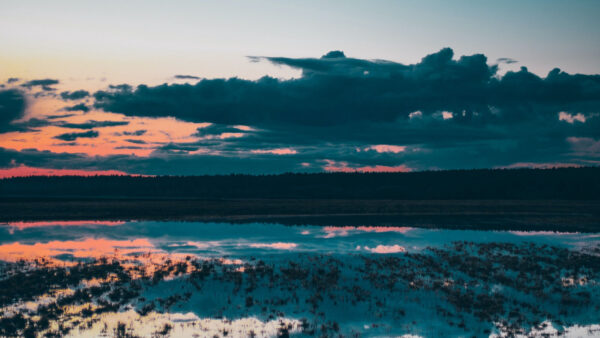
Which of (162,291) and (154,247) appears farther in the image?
(154,247)

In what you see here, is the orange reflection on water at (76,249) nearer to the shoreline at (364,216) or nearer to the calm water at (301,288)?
the calm water at (301,288)

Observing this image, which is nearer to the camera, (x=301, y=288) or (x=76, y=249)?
(x=301, y=288)

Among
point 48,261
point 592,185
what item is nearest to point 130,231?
point 48,261

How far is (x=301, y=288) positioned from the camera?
2394cm

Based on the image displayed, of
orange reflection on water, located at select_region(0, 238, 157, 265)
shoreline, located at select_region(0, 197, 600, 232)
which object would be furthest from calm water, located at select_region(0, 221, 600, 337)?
shoreline, located at select_region(0, 197, 600, 232)

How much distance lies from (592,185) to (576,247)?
576 feet

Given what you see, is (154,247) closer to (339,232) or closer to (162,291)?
(162,291)

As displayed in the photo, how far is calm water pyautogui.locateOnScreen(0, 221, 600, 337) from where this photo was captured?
18.8 meters

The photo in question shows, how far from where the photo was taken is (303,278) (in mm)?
25641

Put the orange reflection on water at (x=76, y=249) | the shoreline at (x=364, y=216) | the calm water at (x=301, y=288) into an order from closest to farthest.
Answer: the calm water at (x=301, y=288) < the orange reflection on water at (x=76, y=249) < the shoreline at (x=364, y=216)

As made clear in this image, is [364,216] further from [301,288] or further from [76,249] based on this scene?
[301,288]

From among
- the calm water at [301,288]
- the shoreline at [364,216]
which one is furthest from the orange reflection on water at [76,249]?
the shoreline at [364,216]

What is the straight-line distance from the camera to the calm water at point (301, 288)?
740 inches

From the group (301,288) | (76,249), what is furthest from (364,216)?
Answer: (301,288)
